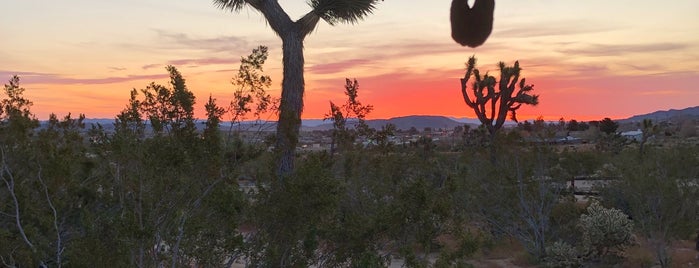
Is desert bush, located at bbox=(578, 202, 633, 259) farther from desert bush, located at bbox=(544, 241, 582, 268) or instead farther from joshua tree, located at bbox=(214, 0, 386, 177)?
joshua tree, located at bbox=(214, 0, 386, 177)

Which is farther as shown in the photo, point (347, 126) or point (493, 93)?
point (493, 93)

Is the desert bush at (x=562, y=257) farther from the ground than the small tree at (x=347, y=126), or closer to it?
closer to it

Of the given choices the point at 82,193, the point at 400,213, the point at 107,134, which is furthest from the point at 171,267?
the point at 82,193

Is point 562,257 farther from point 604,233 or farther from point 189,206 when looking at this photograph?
point 189,206

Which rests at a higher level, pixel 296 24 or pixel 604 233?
pixel 296 24

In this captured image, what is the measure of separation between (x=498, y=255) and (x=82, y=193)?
10.5 metres

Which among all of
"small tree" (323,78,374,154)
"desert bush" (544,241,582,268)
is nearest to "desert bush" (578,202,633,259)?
"desert bush" (544,241,582,268)

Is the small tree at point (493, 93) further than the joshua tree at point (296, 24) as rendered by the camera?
Yes

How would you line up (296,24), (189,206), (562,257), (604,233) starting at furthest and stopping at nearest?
1. (562,257)
2. (604,233)
3. (296,24)
4. (189,206)

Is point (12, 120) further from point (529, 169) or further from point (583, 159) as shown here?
point (583, 159)

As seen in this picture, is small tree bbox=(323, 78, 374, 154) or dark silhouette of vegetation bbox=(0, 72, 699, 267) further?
small tree bbox=(323, 78, 374, 154)

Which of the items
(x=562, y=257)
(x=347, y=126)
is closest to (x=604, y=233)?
(x=562, y=257)

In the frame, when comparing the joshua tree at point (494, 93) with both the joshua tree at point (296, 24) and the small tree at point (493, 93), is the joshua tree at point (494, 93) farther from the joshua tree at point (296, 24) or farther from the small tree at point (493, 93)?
the joshua tree at point (296, 24)

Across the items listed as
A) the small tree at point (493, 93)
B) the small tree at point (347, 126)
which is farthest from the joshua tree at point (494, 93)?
the small tree at point (347, 126)
